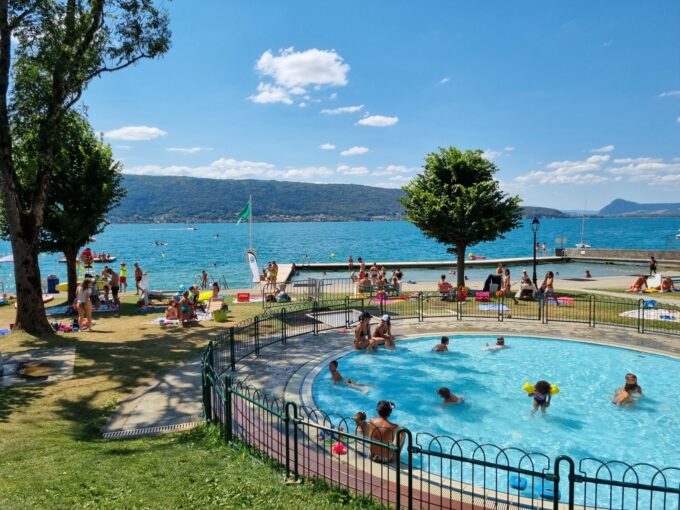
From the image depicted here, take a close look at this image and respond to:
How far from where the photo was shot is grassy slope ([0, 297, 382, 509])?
593 cm

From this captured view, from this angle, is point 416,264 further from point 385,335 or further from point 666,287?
point 385,335

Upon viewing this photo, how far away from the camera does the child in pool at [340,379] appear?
12.4 metres

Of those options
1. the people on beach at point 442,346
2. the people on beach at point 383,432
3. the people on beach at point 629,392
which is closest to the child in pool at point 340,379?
the people on beach at point 442,346

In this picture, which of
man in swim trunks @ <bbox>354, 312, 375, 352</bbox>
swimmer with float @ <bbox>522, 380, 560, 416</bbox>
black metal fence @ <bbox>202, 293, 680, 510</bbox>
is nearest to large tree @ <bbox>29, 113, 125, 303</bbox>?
black metal fence @ <bbox>202, 293, 680, 510</bbox>

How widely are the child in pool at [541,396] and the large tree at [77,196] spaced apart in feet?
74.0

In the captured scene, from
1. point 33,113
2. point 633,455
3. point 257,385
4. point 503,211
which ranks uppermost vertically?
point 33,113

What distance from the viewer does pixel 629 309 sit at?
2078 cm

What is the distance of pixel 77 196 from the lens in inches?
924

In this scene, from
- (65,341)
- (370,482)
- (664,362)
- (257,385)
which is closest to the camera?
(370,482)

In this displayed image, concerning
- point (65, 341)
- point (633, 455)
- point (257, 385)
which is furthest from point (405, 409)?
point (65, 341)

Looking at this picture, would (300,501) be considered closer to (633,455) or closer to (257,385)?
(257,385)

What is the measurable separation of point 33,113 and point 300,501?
676 inches

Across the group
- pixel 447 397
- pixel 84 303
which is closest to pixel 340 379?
pixel 447 397

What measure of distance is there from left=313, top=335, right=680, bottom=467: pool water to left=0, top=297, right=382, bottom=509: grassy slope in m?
4.28
